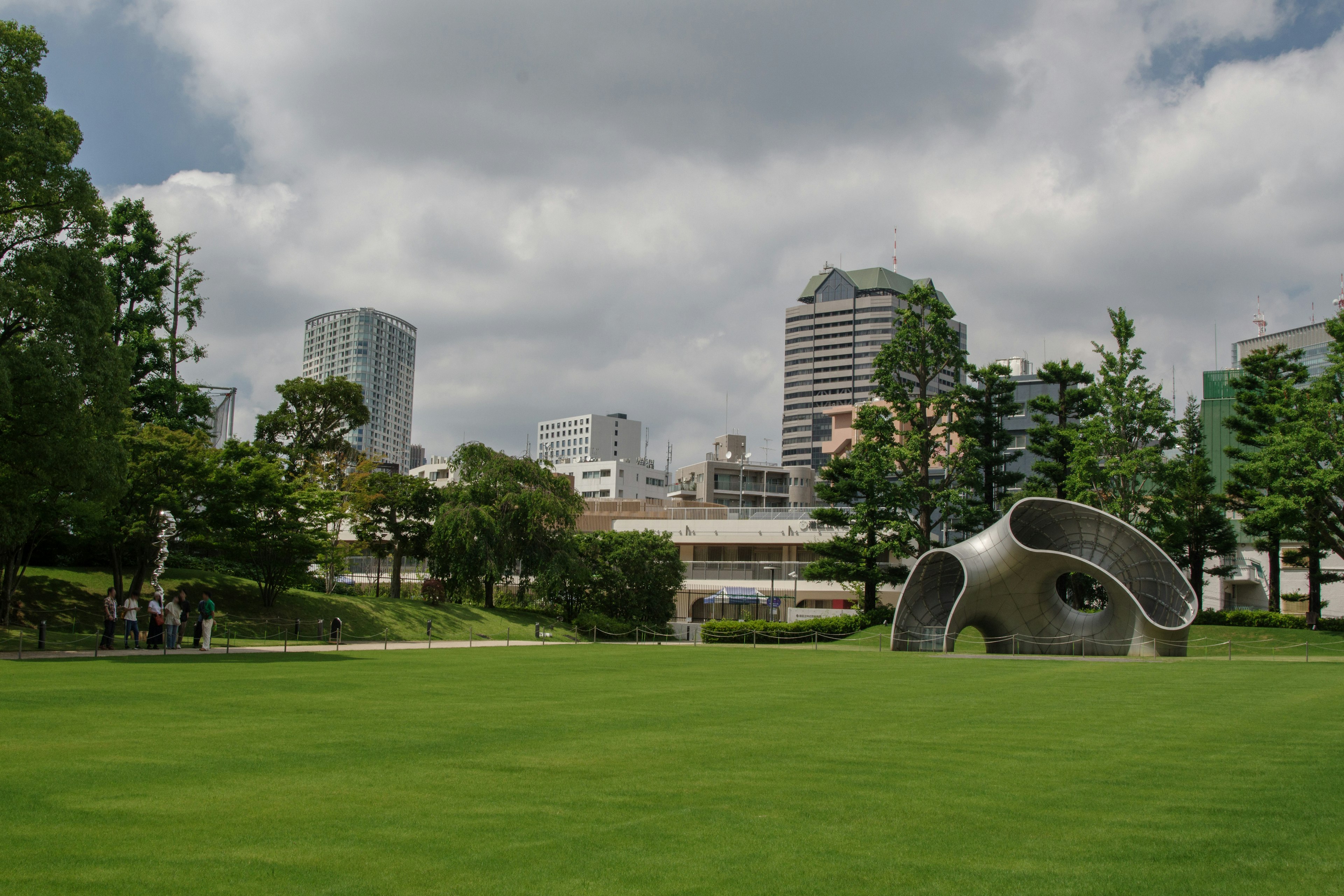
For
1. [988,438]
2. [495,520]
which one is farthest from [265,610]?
[988,438]

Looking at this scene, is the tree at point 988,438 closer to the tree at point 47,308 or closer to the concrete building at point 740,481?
the tree at point 47,308

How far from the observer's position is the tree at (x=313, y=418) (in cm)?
5019

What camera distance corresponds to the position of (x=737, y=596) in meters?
51.3

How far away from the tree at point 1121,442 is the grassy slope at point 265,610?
23031 mm

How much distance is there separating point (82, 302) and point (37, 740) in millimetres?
15162

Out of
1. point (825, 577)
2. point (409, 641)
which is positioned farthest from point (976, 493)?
point (409, 641)

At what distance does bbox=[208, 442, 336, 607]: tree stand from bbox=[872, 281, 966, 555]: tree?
2406 centimetres

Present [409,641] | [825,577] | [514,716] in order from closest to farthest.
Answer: [514,716], [409,641], [825,577]

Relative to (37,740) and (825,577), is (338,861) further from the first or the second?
(825,577)

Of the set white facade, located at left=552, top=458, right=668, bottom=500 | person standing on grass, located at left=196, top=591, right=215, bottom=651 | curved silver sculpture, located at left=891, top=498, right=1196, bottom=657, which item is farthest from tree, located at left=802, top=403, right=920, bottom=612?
white facade, located at left=552, top=458, right=668, bottom=500

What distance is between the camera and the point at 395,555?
159ft

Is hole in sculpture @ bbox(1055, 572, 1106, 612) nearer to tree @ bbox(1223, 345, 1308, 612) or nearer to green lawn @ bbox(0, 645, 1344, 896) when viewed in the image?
tree @ bbox(1223, 345, 1308, 612)

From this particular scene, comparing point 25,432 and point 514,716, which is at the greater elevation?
point 25,432

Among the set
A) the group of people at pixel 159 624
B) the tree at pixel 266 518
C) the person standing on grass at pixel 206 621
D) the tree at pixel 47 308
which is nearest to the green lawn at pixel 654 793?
the tree at pixel 47 308
